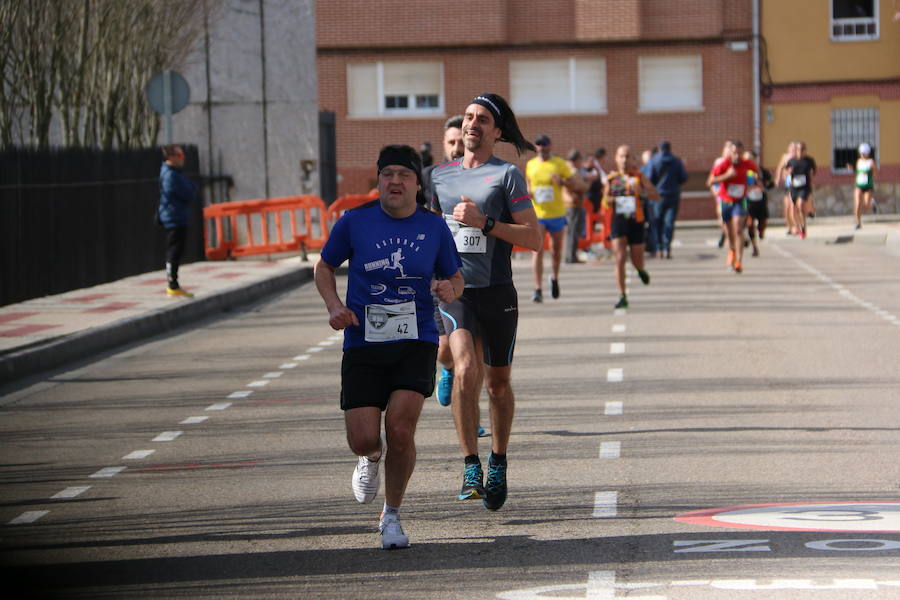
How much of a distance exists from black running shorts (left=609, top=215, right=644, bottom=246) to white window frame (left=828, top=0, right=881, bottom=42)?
88.6ft

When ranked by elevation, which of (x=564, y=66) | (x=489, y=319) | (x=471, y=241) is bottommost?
(x=489, y=319)

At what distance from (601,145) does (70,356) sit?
2914cm

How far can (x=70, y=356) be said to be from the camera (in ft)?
50.0

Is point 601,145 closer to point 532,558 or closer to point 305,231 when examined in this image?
point 305,231

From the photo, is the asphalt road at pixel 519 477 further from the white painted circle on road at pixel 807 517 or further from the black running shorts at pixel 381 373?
Answer: the black running shorts at pixel 381 373

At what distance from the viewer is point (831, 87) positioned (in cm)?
4356

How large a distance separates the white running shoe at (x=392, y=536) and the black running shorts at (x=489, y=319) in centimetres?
135

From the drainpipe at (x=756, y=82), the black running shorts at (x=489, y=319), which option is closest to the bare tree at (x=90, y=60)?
the black running shorts at (x=489, y=319)

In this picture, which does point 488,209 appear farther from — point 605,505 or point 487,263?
point 605,505

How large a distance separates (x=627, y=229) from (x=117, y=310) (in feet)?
18.1

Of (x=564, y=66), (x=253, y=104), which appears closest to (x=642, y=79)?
(x=564, y=66)

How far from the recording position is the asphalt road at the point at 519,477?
6508mm

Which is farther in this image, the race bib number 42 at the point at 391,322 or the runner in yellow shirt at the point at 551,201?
the runner in yellow shirt at the point at 551,201

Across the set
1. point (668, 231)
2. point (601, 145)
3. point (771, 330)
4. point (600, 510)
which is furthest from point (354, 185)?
point (600, 510)
